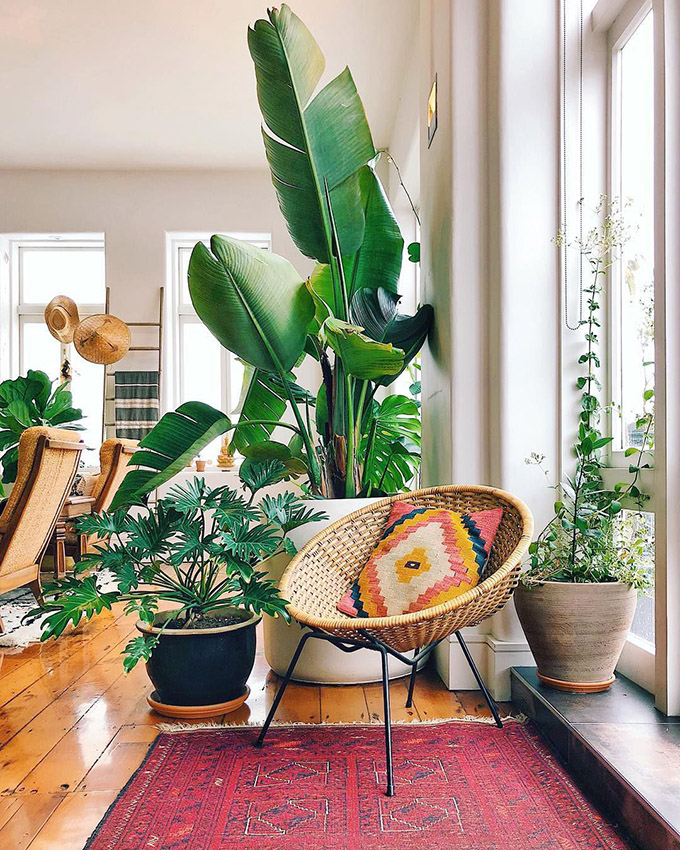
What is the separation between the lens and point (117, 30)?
4.60 meters

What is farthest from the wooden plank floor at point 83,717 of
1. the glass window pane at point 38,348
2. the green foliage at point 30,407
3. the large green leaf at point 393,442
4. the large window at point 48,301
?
the glass window pane at point 38,348

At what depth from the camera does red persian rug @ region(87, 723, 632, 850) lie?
1.59 metres

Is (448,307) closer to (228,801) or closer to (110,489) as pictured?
(228,801)

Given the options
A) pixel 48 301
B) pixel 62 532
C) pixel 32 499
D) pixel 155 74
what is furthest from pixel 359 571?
pixel 48 301

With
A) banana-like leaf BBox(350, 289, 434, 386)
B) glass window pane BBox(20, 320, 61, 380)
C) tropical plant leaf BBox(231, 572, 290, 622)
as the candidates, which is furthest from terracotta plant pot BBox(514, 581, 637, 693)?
glass window pane BBox(20, 320, 61, 380)

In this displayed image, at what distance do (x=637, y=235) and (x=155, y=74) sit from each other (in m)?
3.82

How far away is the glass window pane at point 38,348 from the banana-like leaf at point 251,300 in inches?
196

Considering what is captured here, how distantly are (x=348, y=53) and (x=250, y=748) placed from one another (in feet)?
13.9

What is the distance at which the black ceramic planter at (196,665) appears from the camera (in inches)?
93.6

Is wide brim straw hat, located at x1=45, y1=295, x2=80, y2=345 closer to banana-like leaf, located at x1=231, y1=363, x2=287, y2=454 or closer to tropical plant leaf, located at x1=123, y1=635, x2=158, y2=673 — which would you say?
banana-like leaf, located at x1=231, y1=363, x2=287, y2=454

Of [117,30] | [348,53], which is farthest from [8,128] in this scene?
[348,53]

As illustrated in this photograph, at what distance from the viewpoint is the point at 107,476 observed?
4.91 meters

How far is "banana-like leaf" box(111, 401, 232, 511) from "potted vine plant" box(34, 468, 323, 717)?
4.7 inches

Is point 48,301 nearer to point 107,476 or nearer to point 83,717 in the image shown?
point 107,476
